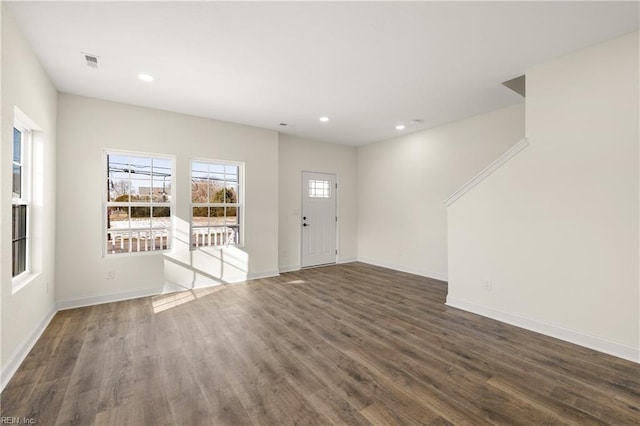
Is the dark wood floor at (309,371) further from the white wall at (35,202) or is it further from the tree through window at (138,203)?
the tree through window at (138,203)

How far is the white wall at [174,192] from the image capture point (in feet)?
12.1

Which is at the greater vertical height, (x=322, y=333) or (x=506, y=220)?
(x=506, y=220)

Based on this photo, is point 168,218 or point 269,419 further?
point 168,218

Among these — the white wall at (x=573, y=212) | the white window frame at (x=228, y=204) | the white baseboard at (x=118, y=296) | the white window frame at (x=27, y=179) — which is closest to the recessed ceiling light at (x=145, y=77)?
the white window frame at (x=27, y=179)

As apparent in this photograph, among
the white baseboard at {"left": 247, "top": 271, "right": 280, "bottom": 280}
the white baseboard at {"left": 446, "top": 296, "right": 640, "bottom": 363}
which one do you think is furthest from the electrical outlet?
the white baseboard at {"left": 247, "top": 271, "right": 280, "bottom": 280}

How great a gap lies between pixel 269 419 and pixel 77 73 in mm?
3944

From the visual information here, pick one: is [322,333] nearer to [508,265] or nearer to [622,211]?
[508,265]

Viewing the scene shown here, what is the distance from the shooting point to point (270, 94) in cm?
371

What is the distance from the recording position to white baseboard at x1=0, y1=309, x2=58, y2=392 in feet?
6.89

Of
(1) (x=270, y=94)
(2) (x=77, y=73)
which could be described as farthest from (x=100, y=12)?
(1) (x=270, y=94)

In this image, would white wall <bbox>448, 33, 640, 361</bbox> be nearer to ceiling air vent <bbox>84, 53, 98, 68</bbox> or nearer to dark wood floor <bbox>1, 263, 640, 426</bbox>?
dark wood floor <bbox>1, 263, 640, 426</bbox>

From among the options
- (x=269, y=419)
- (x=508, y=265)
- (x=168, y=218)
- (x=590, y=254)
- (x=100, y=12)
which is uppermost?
(x=100, y=12)

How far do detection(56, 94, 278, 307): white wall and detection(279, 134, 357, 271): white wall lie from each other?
44 cm

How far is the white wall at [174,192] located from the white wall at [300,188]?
44 cm
